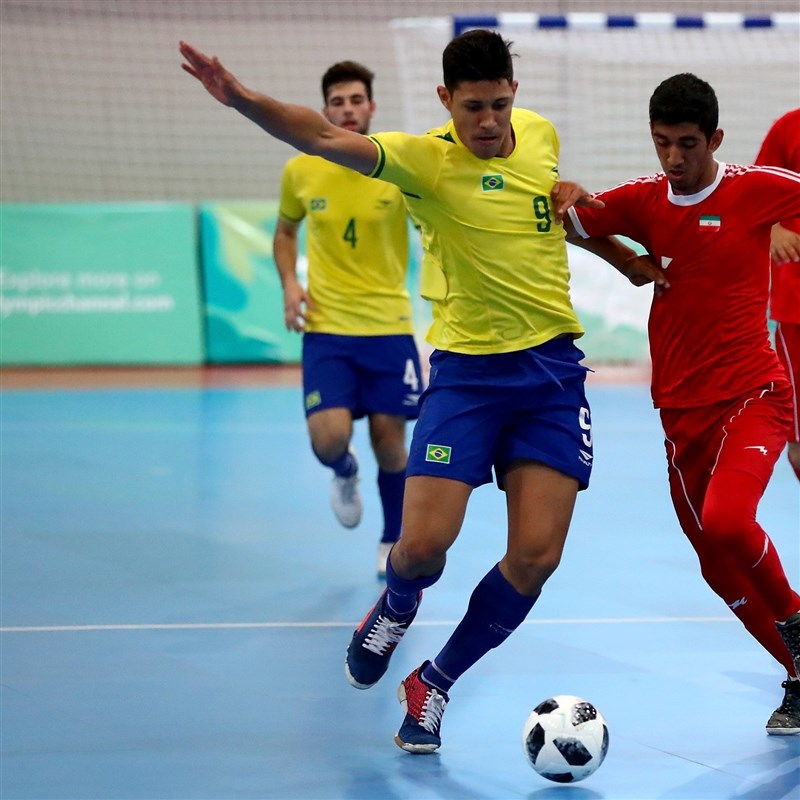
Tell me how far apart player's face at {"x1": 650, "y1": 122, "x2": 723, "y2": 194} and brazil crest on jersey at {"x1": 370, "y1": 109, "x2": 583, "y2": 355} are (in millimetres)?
331

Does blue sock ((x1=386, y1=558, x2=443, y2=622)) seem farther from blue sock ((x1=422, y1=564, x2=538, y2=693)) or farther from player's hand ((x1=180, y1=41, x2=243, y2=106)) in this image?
player's hand ((x1=180, y1=41, x2=243, y2=106))

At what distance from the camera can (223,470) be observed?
842 cm

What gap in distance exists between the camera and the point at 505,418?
154 inches

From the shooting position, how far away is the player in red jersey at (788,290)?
484 centimetres

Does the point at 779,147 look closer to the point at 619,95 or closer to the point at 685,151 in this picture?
the point at 685,151

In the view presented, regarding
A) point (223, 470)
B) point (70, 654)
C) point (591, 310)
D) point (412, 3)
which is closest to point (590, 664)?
point (70, 654)

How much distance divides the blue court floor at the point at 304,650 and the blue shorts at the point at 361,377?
0.76 metres

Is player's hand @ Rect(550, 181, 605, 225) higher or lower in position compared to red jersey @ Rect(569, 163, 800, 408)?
higher

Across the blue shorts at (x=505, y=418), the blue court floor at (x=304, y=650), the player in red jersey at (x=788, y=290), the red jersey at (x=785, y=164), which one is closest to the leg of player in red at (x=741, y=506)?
the blue court floor at (x=304, y=650)

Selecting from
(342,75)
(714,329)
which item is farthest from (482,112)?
(342,75)

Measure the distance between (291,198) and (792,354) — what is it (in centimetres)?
246

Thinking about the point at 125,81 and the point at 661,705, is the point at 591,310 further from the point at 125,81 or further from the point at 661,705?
the point at 661,705

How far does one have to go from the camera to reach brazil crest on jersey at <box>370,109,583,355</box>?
3855 mm

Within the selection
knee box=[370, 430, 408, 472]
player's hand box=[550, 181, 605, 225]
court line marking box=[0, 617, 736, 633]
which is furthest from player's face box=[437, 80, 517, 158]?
knee box=[370, 430, 408, 472]
